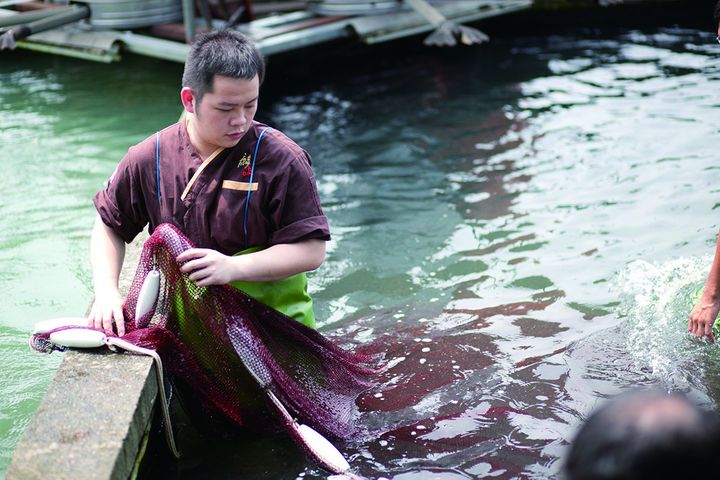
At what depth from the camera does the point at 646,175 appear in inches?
273

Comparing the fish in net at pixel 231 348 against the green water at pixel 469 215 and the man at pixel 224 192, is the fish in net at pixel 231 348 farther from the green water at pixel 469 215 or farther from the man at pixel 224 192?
the green water at pixel 469 215

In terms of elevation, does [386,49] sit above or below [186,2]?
below

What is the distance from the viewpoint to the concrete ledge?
119 inches

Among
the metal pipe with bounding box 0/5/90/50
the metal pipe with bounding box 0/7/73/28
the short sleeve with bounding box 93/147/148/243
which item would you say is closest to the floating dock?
the metal pipe with bounding box 0/5/90/50

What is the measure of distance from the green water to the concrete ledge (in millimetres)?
594

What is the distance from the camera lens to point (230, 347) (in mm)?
3576

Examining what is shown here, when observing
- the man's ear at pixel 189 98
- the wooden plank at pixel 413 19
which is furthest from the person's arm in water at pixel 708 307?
the wooden plank at pixel 413 19

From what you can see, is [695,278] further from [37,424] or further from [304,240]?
[37,424]

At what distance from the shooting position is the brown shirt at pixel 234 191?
3645 millimetres

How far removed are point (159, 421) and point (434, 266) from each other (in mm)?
2560

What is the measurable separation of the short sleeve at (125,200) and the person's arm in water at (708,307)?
253 centimetres

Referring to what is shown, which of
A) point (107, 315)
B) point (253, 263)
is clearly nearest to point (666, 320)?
point (253, 263)

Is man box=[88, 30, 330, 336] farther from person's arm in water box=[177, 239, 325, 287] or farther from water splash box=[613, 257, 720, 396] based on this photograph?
water splash box=[613, 257, 720, 396]

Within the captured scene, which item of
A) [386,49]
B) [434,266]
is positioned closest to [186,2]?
[386,49]
